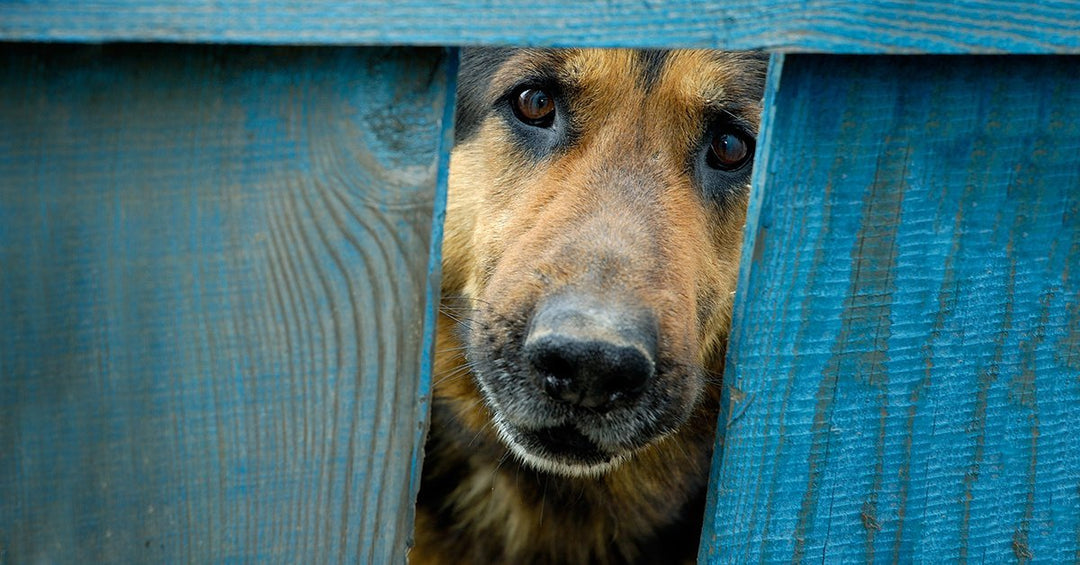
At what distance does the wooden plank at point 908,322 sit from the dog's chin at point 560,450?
1.86ft

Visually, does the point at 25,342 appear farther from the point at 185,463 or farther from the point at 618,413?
the point at 618,413

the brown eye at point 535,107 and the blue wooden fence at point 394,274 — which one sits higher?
the brown eye at point 535,107

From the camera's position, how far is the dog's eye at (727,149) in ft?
8.67

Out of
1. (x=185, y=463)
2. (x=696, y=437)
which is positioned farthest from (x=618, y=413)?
(x=185, y=463)

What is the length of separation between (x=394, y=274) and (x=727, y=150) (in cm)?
152

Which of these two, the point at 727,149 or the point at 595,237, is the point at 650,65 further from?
the point at 595,237

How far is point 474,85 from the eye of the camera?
2842 millimetres

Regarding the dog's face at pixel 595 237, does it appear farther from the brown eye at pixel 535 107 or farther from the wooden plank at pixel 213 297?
the wooden plank at pixel 213 297

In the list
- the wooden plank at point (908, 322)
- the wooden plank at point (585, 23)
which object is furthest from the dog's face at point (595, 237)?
the wooden plank at point (585, 23)

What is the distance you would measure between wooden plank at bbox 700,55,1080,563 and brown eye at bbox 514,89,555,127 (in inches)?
49.5

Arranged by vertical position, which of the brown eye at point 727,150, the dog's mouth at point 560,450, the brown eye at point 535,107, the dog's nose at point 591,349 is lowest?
the dog's mouth at point 560,450

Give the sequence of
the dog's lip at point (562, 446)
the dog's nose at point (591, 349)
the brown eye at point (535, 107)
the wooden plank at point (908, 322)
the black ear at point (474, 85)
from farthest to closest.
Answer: the black ear at point (474, 85) → the brown eye at point (535, 107) → the dog's lip at point (562, 446) → the dog's nose at point (591, 349) → the wooden plank at point (908, 322)

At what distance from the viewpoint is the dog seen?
2.05 metres

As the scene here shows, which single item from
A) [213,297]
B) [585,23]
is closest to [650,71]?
[585,23]
